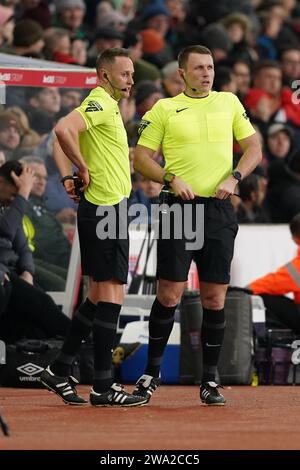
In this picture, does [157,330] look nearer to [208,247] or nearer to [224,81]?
[208,247]

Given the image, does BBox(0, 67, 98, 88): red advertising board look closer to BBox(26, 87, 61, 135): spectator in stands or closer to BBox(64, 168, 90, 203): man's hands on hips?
BBox(26, 87, 61, 135): spectator in stands

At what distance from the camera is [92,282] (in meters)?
10.0

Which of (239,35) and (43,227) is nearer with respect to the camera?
(43,227)

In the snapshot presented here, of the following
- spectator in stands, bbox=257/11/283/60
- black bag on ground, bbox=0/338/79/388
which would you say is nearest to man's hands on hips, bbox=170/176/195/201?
black bag on ground, bbox=0/338/79/388

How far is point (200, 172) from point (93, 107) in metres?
0.96

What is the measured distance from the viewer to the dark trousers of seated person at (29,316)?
512 inches

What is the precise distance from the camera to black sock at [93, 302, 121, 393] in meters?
9.91

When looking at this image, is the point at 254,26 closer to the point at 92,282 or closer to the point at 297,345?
the point at 297,345

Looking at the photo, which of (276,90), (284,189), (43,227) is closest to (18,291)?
(43,227)

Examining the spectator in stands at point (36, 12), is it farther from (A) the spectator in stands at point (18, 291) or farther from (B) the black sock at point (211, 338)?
(B) the black sock at point (211, 338)

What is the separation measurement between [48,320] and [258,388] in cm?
198

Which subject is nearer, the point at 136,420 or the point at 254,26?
the point at 136,420

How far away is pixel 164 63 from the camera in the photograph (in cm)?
1861
